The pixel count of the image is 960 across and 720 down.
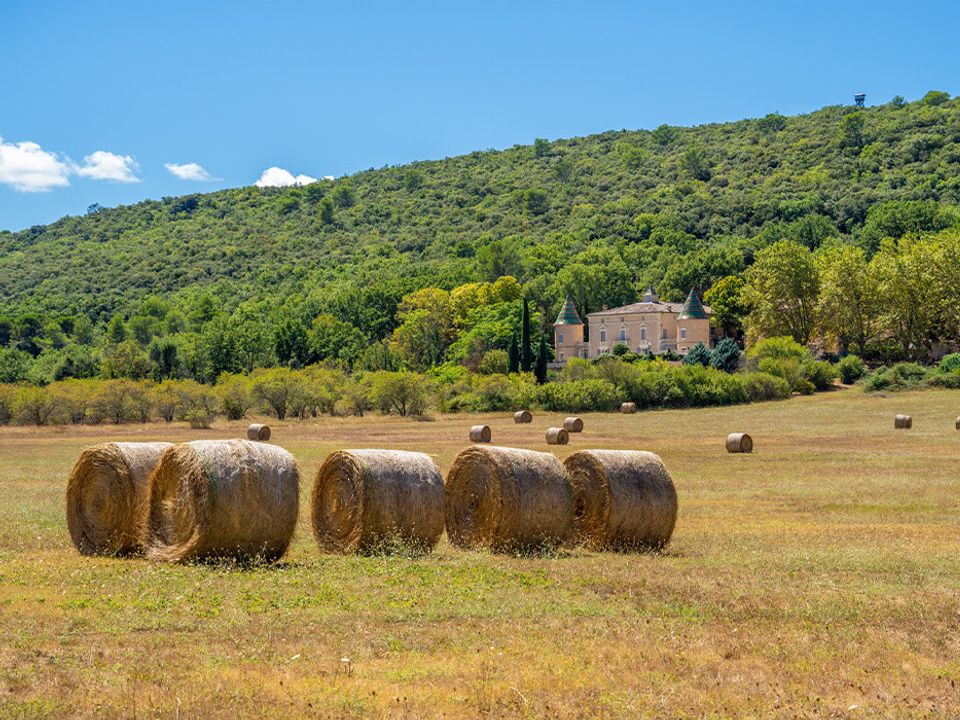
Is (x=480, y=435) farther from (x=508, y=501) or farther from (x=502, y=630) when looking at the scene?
(x=502, y=630)

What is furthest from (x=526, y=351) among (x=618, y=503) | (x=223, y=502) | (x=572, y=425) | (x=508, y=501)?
(x=223, y=502)

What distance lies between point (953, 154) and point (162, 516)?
20288 centimetres

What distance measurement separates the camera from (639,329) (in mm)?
127562

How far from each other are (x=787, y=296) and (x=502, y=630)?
107 metres

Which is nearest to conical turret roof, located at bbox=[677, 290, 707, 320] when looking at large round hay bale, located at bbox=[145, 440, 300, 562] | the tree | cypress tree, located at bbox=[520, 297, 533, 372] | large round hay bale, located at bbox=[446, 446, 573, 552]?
the tree

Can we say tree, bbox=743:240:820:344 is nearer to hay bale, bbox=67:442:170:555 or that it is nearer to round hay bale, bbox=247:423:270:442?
round hay bale, bbox=247:423:270:442

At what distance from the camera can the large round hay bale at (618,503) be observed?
19.8 meters

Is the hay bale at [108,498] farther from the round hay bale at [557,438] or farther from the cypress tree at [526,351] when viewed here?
→ the cypress tree at [526,351]

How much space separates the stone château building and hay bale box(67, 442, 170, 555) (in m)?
104

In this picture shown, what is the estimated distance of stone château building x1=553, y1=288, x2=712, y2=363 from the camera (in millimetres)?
122375

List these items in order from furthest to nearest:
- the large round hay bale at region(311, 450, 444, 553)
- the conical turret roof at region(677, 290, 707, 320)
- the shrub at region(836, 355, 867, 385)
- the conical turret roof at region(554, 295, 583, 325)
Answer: the conical turret roof at region(554, 295, 583, 325), the conical turret roof at region(677, 290, 707, 320), the shrub at region(836, 355, 867, 385), the large round hay bale at region(311, 450, 444, 553)

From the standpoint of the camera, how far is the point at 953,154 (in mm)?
198875

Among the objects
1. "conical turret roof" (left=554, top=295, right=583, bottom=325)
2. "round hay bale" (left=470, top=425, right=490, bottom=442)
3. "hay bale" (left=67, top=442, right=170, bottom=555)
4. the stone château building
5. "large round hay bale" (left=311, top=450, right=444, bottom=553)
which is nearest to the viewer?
"large round hay bale" (left=311, top=450, right=444, bottom=553)

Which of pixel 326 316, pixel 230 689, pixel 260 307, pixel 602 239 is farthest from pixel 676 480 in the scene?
pixel 602 239
